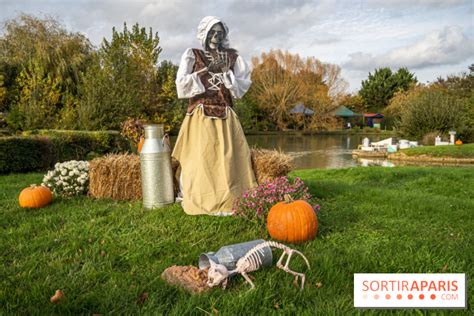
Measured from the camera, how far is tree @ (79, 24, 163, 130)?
15094mm

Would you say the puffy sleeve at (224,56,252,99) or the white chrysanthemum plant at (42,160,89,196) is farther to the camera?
the white chrysanthemum plant at (42,160,89,196)

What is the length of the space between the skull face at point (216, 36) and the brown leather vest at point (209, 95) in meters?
0.16

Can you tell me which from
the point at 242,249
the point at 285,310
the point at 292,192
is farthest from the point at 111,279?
the point at 292,192

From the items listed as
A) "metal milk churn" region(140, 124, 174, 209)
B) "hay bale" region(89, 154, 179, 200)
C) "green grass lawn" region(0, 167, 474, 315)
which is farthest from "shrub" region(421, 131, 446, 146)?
"metal milk churn" region(140, 124, 174, 209)

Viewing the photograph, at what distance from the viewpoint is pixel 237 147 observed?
450cm

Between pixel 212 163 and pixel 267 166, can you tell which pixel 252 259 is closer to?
pixel 212 163

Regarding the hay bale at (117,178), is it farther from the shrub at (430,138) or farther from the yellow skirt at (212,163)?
the shrub at (430,138)

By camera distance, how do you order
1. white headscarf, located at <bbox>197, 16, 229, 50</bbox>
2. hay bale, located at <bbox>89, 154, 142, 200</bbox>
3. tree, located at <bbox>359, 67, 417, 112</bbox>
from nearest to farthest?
white headscarf, located at <bbox>197, 16, 229, 50</bbox>
hay bale, located at <bbox>89, 154, 142, 200</bbox>
tree, located at <bbox>359, 67, 417, 112</bbox>

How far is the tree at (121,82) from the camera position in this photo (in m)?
15.1

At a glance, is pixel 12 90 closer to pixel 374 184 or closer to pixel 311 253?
pixel 374 184

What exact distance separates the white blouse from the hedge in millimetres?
4883

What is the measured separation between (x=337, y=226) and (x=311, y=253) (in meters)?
0.98

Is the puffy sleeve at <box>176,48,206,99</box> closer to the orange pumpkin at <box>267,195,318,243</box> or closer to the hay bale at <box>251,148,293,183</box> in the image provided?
the hay bale at <box>251,148,293,183</box>

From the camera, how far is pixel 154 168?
4.44 meters
